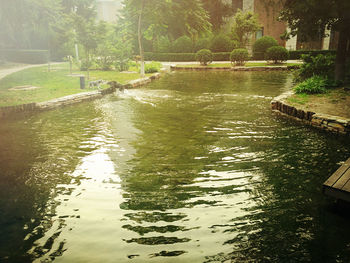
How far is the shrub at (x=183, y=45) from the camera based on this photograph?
33531mm

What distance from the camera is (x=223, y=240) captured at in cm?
323

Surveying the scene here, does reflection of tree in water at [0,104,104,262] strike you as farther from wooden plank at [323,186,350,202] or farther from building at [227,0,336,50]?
building at [227,0,336,50]

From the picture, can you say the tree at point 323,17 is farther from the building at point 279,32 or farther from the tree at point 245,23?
the building at point 279,32

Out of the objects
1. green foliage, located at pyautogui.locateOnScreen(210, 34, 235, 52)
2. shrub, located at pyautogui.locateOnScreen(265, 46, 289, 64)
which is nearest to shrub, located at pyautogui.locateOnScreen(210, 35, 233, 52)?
green foliage, located at pyautogui.locateOnScreen(210, 34, 235, 52)

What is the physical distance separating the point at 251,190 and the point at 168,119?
16.1 ft

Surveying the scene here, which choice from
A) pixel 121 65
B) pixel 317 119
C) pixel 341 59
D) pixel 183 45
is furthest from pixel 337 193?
pixel 183 45

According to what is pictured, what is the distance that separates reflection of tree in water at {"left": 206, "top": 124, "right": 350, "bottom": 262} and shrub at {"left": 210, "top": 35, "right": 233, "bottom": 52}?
88.2 ft

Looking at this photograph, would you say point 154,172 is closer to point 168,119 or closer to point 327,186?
point 327,186

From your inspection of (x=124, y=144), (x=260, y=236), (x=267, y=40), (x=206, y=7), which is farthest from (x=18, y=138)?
(x=206, y=7)

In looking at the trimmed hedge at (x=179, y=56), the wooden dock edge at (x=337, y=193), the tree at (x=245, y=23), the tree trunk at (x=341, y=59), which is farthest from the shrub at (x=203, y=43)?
the wooden dock edge at (x=337, y=193)

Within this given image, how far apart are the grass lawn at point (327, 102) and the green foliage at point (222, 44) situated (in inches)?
846

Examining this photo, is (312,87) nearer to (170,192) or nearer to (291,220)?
(291,220)

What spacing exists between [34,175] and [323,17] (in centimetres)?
1120

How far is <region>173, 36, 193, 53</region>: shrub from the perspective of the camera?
110ft
